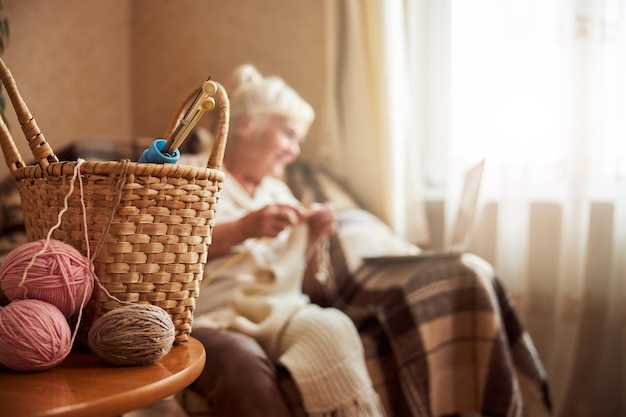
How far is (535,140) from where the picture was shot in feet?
5.53

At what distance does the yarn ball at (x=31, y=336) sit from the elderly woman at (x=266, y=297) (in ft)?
1.24

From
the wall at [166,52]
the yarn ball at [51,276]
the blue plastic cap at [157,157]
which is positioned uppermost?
the wall at [166,52]

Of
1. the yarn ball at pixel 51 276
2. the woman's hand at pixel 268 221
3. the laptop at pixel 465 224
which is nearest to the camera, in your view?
the yarn ball at pixel 51 276

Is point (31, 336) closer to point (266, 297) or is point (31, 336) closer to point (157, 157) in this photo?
point (157, 157)

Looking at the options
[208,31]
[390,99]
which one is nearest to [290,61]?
[208,31]

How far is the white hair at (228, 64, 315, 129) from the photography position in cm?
139

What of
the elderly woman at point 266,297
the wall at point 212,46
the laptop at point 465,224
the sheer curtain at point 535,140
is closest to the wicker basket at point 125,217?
the elderly woman at point 266,297

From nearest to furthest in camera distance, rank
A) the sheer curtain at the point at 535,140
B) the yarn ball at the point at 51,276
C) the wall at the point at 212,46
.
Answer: the yarn ball at the point at 51,276 < the sheer curtain at the point at 535,140 < the wall at the point at 212,46

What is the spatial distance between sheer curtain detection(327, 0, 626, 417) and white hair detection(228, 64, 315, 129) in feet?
1.56

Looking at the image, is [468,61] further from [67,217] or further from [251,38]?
[67,217]

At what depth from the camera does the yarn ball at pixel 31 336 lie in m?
0.54

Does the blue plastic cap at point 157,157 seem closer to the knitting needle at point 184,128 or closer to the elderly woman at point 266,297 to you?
the knitting needle at point 184,128

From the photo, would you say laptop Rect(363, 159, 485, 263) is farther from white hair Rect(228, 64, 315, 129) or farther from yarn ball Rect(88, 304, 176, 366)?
yarn ball Rect(88, 304, 176, 366)

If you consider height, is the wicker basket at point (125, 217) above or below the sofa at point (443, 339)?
above
